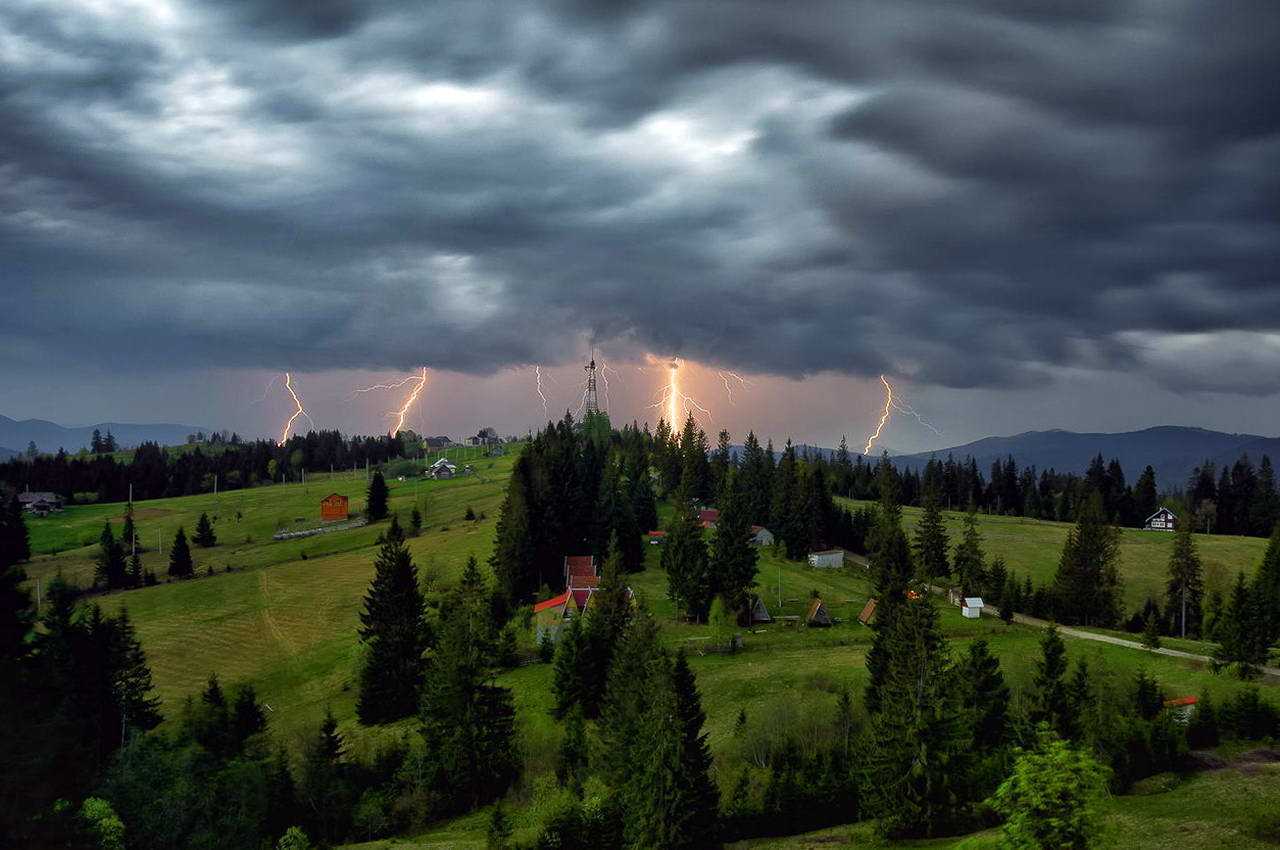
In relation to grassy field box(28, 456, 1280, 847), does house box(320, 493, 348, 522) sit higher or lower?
higher

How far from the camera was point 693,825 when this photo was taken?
163 ft

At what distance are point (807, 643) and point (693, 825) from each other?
133 ft

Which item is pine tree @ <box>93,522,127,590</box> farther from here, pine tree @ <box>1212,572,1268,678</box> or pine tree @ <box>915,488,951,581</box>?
pine tree @ <box>1212,572,1268,678</box>

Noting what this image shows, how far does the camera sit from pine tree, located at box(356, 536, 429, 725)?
79.9 m

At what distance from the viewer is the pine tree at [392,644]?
3147 inches

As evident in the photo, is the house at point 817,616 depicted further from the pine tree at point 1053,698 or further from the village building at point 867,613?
the pine tree at point 1053,698

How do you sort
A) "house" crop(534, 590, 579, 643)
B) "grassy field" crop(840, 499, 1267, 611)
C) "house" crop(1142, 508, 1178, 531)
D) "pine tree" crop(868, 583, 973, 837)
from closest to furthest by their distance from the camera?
"pine tree" crop(868, 583, 973, 837) → "house" crop(534, 590, 579, 643) → "grassy field" crop(840, 499, 1267, 611) → "house" crop(1142, 508, 1178, 531)

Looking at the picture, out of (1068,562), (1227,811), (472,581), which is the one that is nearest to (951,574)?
(1068,562)

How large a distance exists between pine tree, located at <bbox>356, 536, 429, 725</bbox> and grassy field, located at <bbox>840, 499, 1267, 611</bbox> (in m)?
96.4

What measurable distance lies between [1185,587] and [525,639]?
277 feet

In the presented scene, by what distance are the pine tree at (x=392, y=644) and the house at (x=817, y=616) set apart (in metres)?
39.4

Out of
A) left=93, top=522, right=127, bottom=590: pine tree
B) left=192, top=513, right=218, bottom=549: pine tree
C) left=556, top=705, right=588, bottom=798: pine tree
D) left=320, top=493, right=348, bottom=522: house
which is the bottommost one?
left=556, top=705, right=588, bottom=798: pine tree

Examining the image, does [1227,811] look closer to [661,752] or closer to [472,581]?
[661,752]

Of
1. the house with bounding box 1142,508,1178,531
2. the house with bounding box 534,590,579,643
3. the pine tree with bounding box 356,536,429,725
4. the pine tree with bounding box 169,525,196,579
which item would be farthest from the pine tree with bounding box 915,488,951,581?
the pine tree with bounding box 169,525,196,579
